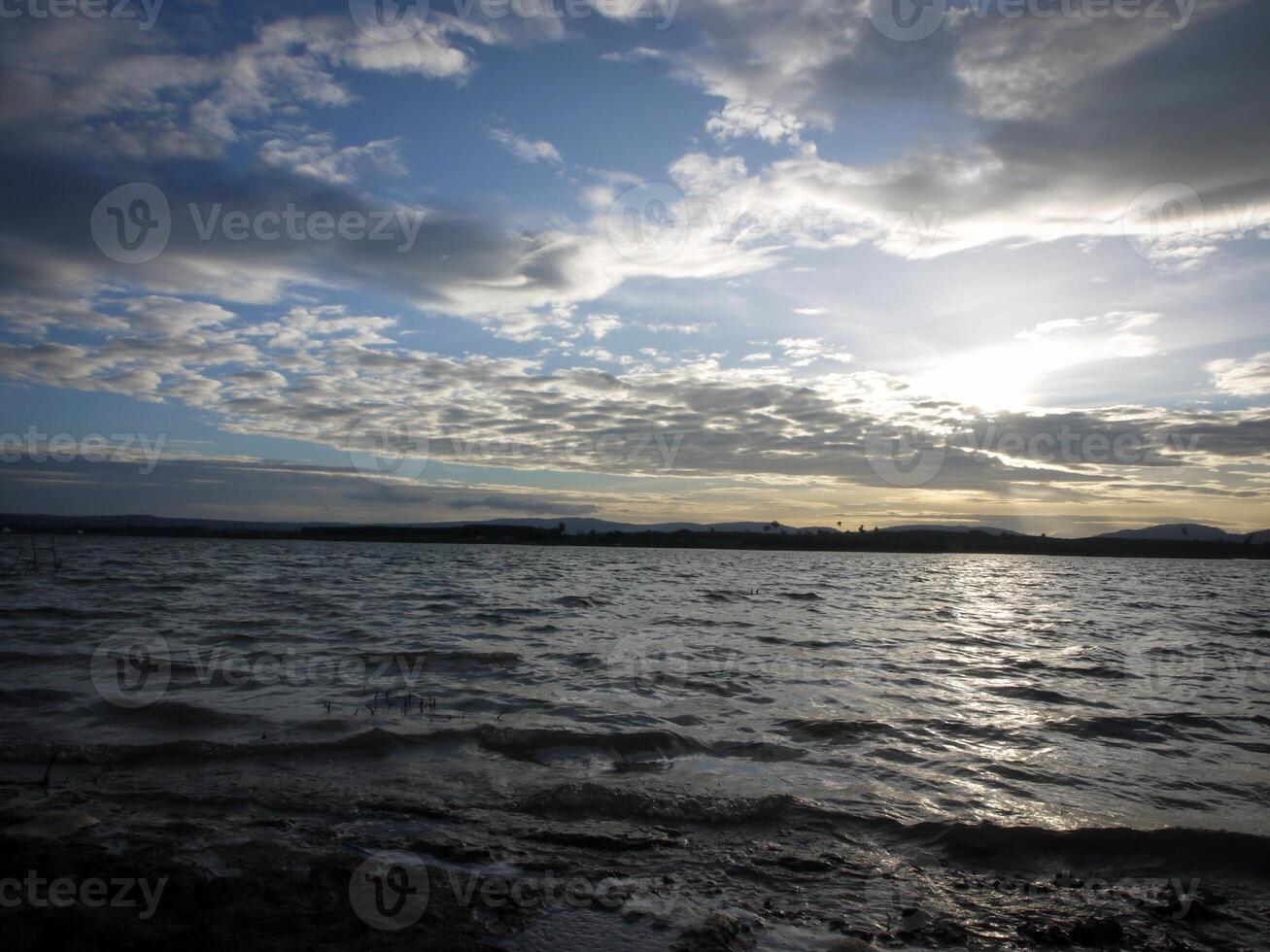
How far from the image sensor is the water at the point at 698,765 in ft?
19.4

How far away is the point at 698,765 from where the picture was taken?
29.7ft

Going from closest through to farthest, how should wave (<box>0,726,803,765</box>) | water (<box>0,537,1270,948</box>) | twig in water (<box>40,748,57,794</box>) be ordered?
water (<box>0,537,1270,948</box>), twig in water (<box>40,748,57,794</box>), wave (<box>0,726,803,765</box>)

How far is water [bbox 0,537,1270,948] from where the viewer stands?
A: 590 cm

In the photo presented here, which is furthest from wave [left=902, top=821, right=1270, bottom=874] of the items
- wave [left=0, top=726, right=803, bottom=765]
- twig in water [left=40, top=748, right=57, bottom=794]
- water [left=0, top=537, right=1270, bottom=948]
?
twig in water [left=40, top=748, right=57, bottom=794]

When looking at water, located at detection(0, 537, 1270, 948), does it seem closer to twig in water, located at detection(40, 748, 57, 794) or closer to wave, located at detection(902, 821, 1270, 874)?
wave, located at detection(902, 821, 1270, 874)

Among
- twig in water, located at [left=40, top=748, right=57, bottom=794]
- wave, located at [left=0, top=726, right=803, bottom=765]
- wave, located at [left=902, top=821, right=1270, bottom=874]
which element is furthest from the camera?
wave, located at [left=0, top=726, right=803, bottom=765]

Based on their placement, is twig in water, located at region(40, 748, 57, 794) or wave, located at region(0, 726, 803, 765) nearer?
twig in water, located at region(40, 748, 57, 794)

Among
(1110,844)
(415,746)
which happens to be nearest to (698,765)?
(415,746)

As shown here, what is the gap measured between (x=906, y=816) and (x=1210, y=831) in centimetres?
294

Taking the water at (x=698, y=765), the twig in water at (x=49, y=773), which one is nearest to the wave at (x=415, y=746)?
the water at (x=698, y=765)

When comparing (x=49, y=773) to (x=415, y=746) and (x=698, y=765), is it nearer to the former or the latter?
(x=415, y=746)

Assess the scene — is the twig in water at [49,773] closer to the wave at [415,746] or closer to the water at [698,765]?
the water at [698,765]

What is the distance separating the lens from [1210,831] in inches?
285

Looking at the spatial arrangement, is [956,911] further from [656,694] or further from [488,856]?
[656,694]
